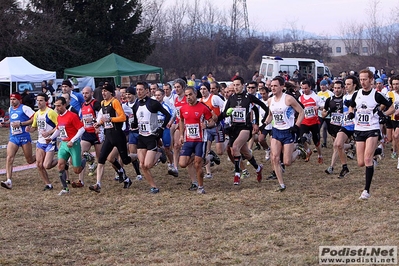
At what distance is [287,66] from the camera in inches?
1385

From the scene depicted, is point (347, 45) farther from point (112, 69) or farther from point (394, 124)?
point (394, 124)

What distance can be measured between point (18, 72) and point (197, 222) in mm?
21111

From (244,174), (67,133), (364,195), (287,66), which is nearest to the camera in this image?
(364,195)

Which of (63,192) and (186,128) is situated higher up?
(186,128)

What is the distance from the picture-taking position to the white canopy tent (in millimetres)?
27453

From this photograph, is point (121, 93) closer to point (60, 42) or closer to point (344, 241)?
point (344, 241)

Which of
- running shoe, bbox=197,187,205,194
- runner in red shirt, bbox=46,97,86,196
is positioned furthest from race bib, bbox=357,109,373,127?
runner in red shirt, bbox=46,97,86,196

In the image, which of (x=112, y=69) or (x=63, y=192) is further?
(x=112, y=69)

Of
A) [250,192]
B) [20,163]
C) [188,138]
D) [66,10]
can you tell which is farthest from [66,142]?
[66,10]

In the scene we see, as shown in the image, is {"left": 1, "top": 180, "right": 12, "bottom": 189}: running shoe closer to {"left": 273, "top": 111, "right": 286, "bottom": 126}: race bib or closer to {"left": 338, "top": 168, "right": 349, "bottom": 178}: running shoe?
{"left": 273, "top": 111, "right": 286, "bottom": 126}: race bib

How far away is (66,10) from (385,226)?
35.3 metres

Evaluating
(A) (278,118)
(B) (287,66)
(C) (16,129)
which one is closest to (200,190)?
(A) (278,118)

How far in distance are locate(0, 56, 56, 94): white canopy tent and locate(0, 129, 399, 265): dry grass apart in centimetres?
1602

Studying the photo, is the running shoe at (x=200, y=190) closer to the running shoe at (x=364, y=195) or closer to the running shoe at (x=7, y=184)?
the running shoe at (x=364, y=195)
